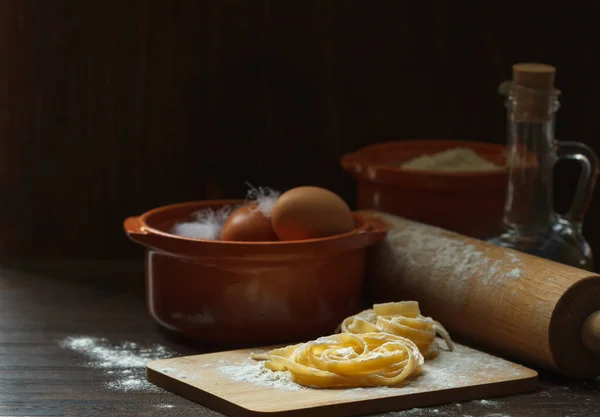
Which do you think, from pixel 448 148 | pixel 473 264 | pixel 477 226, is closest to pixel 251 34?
pixel 448 148

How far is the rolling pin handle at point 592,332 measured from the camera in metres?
1.24

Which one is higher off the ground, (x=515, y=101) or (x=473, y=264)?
(x=515, y=101)

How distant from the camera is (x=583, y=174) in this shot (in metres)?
1.55

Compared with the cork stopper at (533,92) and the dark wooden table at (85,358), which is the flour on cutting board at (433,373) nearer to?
the dark wooden table at (85,358)

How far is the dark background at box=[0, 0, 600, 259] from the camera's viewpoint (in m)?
1.79

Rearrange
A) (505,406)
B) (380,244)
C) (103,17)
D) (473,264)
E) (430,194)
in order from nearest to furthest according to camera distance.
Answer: (505,406) → (473,264) → (380,244) → (430,194) → (103,17)

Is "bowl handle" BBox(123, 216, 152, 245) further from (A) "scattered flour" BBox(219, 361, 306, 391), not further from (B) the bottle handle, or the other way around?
(B) the bottle handle

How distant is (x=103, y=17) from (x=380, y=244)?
597mm

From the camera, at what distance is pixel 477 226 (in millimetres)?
1642

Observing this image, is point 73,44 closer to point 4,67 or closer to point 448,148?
point 4,67

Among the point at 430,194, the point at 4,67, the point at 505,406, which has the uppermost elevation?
the point at 4,67

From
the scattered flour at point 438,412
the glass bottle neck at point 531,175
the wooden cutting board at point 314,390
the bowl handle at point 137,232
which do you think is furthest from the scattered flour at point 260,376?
the glass bottle neck at point 531,175

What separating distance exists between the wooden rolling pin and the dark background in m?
0.36

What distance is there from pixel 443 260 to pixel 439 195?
218mm
